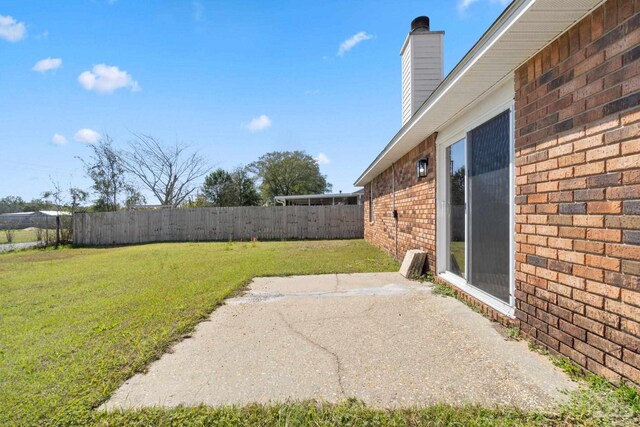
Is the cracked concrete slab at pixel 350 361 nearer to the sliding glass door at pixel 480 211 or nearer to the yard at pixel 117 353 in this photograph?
the yard at pixel 117 353

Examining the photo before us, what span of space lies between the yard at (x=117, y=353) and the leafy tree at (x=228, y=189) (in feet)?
82.2

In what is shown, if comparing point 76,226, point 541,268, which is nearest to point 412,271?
point 541,268

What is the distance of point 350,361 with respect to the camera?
2447mm

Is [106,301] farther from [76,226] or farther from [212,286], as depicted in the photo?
[76,226]

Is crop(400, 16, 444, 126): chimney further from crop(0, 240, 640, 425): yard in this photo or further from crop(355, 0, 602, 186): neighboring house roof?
crop(0, 240, 640, 425): yard

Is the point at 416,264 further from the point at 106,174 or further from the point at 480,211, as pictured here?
the point at 106,174

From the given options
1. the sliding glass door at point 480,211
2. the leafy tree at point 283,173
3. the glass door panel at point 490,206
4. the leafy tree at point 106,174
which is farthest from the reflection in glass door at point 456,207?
the leafy tree at point 283,173

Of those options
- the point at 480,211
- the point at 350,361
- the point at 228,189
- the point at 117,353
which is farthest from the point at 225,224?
the point at 228,189

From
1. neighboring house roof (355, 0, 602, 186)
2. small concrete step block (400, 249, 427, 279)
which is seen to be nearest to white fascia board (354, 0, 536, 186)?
neighboring house roof (355, 0, 602, 186)

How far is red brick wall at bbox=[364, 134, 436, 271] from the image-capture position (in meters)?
5.21

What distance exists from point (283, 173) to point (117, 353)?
35.1 metres

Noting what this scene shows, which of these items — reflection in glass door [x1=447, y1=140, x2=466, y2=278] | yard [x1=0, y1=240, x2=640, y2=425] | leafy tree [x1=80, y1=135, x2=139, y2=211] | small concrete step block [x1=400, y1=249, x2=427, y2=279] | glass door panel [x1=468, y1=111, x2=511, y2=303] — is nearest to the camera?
yard [x1=0, y1=240, x2=640, y2=425]

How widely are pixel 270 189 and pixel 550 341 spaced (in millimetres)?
35855

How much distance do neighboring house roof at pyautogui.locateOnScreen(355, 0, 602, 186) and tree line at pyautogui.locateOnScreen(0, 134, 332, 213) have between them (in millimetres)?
20051
